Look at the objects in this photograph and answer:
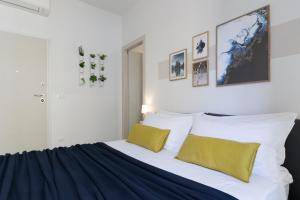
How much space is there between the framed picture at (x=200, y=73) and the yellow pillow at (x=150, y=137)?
0.72m

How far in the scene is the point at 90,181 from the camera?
1.20m

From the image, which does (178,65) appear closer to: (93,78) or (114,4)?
(93,78)

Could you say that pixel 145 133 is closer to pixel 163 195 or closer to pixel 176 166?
pixel 176 166

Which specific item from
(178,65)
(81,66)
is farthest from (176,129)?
(81,66)

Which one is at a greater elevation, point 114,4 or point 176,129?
point 114,4

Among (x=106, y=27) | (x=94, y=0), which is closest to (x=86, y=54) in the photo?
(x=106, y=27)

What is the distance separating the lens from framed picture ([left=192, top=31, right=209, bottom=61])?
2188mm

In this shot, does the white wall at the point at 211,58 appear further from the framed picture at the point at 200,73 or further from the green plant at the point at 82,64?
the green plant at the point at 82,64

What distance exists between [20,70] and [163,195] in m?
3.06

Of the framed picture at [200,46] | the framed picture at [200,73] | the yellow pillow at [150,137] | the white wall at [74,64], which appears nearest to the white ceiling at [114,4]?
the white wall at [74,64]

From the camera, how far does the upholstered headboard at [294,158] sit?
1306 millimetres

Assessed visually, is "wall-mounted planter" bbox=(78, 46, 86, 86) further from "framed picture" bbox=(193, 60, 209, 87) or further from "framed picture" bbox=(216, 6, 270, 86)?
"framed picture" bbox=(216, 6, 270, 86)

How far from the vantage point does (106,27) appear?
388cm

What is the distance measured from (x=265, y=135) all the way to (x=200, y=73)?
1.11m
